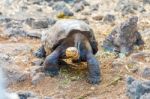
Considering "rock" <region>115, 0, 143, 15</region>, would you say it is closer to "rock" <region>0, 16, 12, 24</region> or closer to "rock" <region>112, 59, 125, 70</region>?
"rock" <region>0, 16, 12, 24</region>

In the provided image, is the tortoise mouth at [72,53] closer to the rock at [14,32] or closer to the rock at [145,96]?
the rock at [145,96]

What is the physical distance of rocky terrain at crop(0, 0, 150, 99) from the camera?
252 inches

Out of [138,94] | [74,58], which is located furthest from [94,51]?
[138,94]

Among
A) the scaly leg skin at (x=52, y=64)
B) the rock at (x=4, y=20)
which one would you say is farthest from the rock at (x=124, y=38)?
the rock at (x=4, y=20)

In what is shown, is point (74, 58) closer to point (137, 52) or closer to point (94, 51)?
point (94, 51)

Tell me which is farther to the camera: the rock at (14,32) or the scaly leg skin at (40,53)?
the rock at (14,32)

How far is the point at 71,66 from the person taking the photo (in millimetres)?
7164

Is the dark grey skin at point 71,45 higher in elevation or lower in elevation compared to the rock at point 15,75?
higher

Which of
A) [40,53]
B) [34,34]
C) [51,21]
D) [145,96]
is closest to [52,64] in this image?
[40,53]

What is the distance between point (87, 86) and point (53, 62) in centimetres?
52

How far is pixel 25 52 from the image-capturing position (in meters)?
7.91

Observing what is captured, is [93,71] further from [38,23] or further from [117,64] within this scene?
[38,23]

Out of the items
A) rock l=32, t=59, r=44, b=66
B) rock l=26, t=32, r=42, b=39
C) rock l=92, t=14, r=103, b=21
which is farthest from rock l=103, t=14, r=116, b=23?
rock l=32, t=59, r=44, b=66

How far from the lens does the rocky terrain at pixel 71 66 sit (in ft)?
21.0
